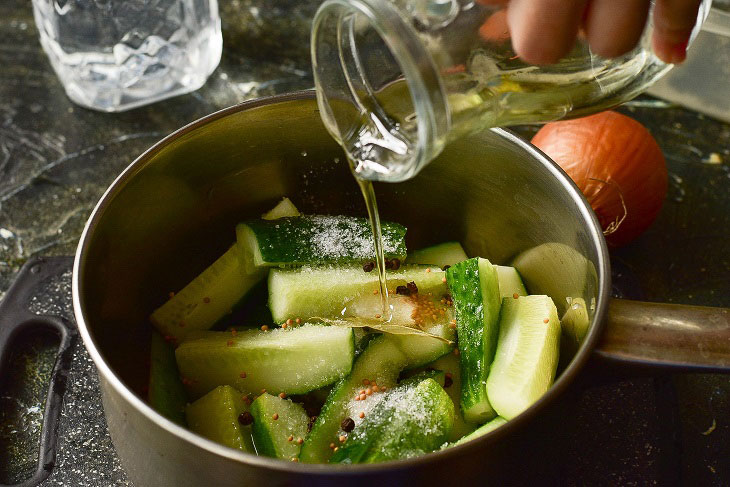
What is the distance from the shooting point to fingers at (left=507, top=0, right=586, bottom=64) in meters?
0.61

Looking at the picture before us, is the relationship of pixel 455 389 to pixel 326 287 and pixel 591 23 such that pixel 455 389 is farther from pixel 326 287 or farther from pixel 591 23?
pixel 591 23

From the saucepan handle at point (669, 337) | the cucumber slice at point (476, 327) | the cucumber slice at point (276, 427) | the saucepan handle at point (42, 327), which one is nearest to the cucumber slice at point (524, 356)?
the cucumber slice at point (476, 327)

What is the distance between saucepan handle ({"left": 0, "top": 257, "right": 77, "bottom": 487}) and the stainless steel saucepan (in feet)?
0.40

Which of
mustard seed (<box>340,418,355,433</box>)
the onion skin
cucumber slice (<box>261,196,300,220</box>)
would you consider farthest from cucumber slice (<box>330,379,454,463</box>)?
the onion skin

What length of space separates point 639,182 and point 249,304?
62 cm

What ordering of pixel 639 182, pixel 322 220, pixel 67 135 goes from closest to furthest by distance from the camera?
pixel 322 220 < pixel 639 182 < pixel 67 135

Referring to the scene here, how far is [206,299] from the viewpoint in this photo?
100 centimetres

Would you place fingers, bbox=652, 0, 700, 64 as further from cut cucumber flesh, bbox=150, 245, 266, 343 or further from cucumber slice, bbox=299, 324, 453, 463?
cut cucumber flesh, bbox=150, 245, 266, 343

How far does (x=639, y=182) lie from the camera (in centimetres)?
117

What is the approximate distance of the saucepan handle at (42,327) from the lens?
943mm

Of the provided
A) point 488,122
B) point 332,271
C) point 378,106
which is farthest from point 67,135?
point 488,122

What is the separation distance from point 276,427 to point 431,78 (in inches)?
17.1

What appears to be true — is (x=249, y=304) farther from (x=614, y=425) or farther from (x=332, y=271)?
(x=614, y=425)

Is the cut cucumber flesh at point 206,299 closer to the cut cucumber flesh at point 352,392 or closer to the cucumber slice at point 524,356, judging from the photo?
the cut cucumber flesh at point 352,392
